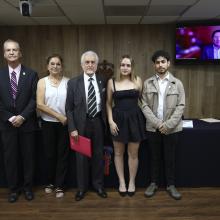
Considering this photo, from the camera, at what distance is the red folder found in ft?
9.29

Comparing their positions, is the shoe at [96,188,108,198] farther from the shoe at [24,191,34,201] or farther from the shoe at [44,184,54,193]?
the shoe at [24,191,34,201]

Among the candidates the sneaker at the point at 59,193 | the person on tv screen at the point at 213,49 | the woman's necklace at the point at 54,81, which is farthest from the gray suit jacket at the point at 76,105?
the person on tv screen at the point at 213,49

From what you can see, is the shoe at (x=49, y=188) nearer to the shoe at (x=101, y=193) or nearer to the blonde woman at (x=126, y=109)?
the shoe at (x=101, y=193)

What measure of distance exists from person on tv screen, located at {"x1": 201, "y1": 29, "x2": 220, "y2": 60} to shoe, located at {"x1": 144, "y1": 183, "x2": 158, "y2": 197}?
308 centimetres

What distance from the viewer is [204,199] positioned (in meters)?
2.96

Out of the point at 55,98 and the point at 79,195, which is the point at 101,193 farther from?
the point at 55,98

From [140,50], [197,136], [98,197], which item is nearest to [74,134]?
[98,197]

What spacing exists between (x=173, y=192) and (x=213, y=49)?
10.5 feet

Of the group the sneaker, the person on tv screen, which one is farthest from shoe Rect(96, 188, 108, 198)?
the person on tv screen

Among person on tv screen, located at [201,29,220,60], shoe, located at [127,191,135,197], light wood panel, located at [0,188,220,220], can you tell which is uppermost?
person on tv screen, located at [201,29,220,60]

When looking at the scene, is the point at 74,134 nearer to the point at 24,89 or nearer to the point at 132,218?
the point at 24,89

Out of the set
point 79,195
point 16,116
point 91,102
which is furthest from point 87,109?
point 79,195

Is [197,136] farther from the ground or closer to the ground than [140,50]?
closer to the ground

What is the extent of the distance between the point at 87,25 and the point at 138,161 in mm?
3305
